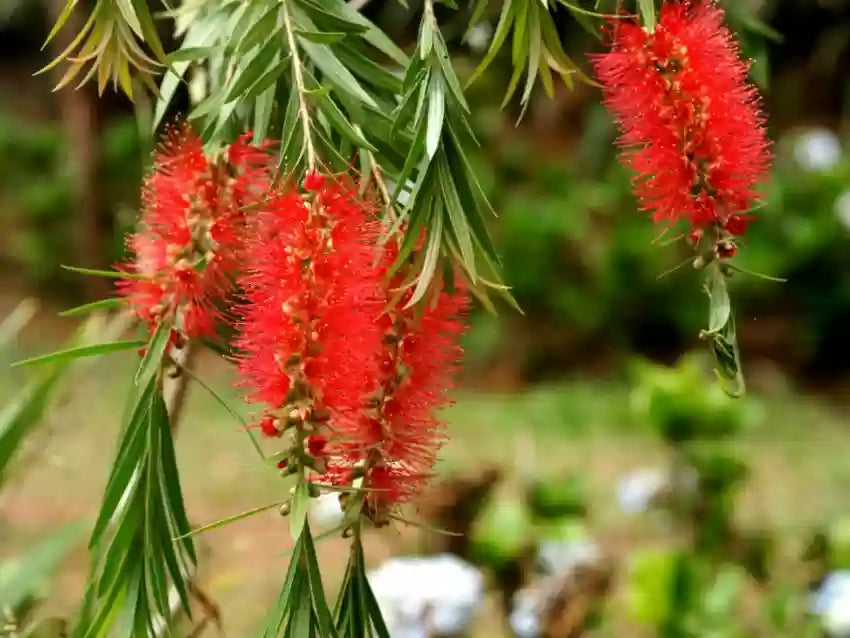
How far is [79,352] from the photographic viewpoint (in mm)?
432

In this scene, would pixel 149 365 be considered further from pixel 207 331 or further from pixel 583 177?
pixel 583 177

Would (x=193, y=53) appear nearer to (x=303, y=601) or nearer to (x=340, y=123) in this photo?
(x=340, y=123)

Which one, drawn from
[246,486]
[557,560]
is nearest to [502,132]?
[246,486]

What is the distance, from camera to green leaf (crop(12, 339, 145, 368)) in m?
0.42

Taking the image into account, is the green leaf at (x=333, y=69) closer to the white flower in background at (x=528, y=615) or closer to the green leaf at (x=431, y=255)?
the green leaf at (x=431, y=255)

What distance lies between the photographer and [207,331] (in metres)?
0.43

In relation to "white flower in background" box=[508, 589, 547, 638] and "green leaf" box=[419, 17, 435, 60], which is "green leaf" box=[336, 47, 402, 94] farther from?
"white flower in background" box=[508, 589, 547, 638]

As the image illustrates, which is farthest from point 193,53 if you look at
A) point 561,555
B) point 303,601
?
point 561,555

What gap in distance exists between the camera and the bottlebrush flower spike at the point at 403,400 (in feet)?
1.23

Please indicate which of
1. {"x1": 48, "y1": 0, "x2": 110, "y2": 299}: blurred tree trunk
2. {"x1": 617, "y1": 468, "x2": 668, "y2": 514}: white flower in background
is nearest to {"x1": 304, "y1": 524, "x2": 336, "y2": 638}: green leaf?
{"x1": 617, "y1": 468, "x2": 668, "y2": 514}: white flower in background

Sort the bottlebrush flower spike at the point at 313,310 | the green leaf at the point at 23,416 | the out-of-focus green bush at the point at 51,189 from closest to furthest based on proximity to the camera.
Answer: the bottlebrush flower spike at the point at 313,310
the green leaf at the point at 23,416
the out-of-focus green bush at the point at 51,189

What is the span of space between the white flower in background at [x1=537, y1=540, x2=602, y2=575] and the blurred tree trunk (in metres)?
2.16

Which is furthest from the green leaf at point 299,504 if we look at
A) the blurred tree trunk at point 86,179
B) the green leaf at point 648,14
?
the blurred tree trunk at point 86,179

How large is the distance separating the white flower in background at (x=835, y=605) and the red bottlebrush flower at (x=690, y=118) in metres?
0.70
